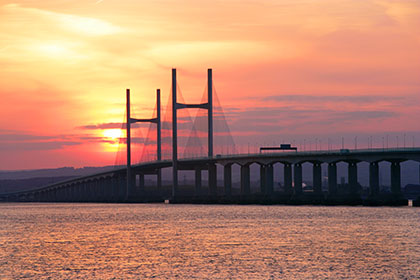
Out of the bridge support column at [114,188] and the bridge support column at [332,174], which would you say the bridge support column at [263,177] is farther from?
the bridge support column at [114,188]

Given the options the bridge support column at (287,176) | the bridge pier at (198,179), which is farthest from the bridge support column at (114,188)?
the bridge support column at (287,176)

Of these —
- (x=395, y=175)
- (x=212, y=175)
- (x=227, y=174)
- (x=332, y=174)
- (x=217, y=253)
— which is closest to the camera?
(x=217, y=253)

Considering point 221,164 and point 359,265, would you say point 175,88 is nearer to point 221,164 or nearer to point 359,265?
point 221,164

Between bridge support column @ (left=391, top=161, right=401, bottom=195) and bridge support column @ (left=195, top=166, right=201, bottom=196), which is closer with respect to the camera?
bridge support column @ (left=391, top=161, right=401, bottom=195)

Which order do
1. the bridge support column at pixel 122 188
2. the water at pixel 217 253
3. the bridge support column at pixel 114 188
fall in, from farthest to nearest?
the bridge support column at pixel 114 188 < the bridge support column at pixel 122 188 < the water at pixel 217 253

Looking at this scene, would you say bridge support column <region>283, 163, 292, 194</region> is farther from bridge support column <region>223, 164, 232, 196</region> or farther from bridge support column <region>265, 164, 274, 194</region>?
bridge support column <region>223, 164, 232, 196</region>

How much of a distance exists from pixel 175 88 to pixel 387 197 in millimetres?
38447

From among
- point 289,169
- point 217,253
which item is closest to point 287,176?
A: point 289,169

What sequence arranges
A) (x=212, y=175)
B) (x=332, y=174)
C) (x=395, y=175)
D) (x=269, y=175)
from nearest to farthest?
(x=395, y=175)
(x=332, y=174)
(x=269, y=175)
(x=212, y=175)

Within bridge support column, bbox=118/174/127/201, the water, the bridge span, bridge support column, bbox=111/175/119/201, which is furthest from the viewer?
bridge support column, bbox=111/175/119/201

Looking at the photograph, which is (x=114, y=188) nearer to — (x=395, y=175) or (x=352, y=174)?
(x=352, y=174)

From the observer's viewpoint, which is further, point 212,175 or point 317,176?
point 212,175

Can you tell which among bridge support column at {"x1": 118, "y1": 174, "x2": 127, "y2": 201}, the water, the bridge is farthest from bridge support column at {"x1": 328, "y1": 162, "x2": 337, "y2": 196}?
bridge support column at {"x1": 118, "y1": 174, "x2": 127, "y2": 201}

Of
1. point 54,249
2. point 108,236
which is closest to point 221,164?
point 108,236
